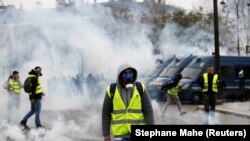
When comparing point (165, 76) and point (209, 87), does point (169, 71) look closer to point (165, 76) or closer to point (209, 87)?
point (165, 76)

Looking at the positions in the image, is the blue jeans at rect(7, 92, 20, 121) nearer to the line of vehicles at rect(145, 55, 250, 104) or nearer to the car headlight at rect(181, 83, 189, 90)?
the line of vehicles at rect(145, 55, 250, 104)

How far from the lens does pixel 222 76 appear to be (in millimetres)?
22531

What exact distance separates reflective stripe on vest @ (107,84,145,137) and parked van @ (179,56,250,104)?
52.3 feet

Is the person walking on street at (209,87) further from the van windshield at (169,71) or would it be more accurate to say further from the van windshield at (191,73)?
the van windshield at (169,71)

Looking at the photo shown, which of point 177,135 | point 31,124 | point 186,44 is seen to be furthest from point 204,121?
point 186,44

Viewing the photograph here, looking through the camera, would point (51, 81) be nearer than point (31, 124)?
No

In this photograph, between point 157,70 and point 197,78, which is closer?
point 197,78

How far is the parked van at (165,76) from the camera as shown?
22.7 meters

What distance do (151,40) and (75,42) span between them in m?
6.52

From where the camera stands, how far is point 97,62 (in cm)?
2769

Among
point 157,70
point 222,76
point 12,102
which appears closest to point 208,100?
point 12,102

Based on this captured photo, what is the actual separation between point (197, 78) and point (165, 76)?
1.89 metres

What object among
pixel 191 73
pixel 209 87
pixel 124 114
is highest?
pixel 124 114

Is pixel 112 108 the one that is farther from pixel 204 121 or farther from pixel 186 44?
pixel 186 44
